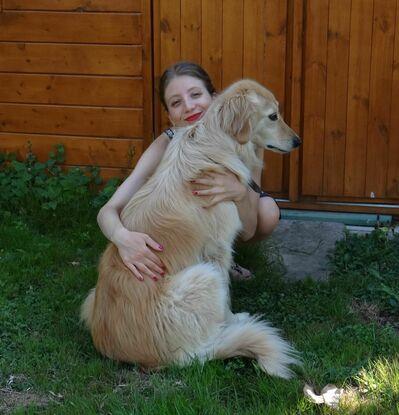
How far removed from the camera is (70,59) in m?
5.60

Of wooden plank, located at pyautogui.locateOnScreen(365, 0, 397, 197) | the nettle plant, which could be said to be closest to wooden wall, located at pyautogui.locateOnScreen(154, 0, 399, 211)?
wooden plank, located at pyautogui.locateOnScreen(365, 0, 397, 197)

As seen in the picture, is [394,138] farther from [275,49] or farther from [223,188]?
[223,188]

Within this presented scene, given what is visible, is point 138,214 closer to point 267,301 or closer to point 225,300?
point 225,300

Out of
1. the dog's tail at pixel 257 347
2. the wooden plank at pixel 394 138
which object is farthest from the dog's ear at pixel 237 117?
the wooden plank at pixel 394 138

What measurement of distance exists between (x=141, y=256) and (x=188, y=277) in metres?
0.24

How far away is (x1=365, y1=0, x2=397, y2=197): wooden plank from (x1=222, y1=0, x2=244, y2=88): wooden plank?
1018 mm

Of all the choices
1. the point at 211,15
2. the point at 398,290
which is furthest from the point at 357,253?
the point at 211,15

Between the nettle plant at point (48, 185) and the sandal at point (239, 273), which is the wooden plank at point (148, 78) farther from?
the sandal at point (239, 273)

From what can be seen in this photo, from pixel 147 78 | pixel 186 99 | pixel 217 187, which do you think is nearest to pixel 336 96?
pixel 147 78

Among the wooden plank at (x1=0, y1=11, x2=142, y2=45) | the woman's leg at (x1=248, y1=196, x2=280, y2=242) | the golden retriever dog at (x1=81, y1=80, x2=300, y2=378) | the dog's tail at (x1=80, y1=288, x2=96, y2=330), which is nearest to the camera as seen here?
the golden retriever dog at (x1=81, y1=80, x2=300, y2=378)

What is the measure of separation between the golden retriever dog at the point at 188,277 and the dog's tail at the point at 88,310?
6 cm

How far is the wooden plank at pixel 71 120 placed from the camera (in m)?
5.56

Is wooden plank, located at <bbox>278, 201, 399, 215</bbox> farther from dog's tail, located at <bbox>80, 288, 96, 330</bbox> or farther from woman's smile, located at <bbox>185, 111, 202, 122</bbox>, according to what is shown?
dog's tail, located at <bbox>80, 288, 96, 330</bbox>

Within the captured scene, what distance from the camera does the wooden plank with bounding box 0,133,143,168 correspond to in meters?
5.59
